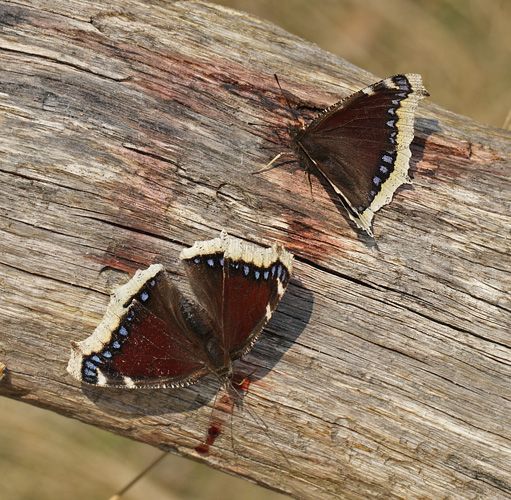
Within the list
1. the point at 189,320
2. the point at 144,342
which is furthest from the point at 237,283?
the point at 144,342

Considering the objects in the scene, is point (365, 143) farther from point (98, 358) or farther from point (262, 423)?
point (98, 358)

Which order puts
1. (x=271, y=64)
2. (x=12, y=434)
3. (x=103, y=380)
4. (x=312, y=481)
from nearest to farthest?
(x=103, y=380) → (x=312, y=481) → (x=271, y=64) → (x=12, y=434)

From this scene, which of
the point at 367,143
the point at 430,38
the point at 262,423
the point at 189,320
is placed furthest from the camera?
the point at 430,38

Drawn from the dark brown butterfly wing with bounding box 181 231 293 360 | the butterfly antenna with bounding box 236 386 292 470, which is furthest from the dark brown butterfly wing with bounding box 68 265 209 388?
the butterfly antenna with bounding box 236 386 292 470

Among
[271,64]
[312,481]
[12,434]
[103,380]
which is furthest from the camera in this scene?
[12,434]

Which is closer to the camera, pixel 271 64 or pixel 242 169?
pixel 242 169

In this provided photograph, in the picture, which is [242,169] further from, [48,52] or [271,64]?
[48,52]

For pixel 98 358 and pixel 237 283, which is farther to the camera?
pixel 237 283

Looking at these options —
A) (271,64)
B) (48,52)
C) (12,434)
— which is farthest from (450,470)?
(12,434)
